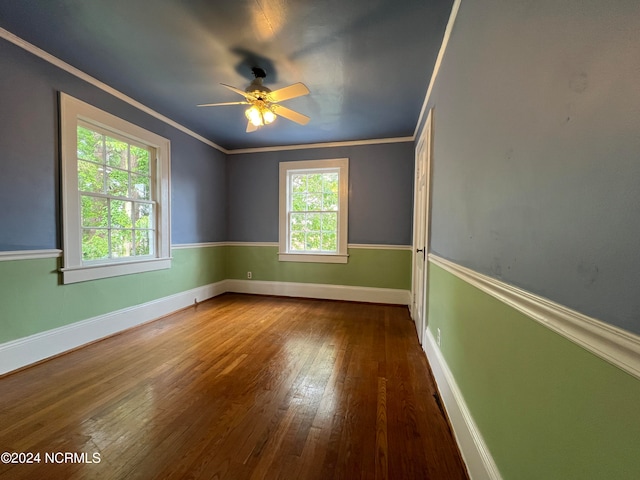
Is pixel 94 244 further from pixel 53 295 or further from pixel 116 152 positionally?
pixel 116 152

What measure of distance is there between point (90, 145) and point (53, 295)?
1393 mm

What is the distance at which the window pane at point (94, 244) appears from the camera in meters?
2.40

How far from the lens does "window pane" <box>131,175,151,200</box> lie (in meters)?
2.89

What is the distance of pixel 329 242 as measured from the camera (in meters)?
4.07

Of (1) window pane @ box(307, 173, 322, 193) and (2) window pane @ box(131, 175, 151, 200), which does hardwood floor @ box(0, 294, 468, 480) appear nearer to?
(2) window pane @ box(131, 175, 151, 200)

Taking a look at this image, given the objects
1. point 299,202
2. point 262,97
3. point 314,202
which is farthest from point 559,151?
point 299,202

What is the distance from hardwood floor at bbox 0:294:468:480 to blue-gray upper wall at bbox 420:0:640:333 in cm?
102

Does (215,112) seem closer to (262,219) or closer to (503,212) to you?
(262,219)

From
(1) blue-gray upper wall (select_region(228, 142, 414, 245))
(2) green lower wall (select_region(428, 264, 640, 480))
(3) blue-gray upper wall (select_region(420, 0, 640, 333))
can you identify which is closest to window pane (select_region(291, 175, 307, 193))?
(1) blue-gray upper wall (select_region(228, 142, 414, 245))

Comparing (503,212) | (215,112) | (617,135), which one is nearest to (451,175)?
(503,212)

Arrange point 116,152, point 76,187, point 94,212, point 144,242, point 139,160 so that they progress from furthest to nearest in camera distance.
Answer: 1. point 144,242
2. point 139,160
3. point 116,152
4. point 94,212
5. point 76,187

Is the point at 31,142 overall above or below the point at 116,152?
below

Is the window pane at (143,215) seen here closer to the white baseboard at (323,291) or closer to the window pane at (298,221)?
the white baseboard at (323,291)

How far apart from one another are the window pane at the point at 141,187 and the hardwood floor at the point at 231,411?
60.7 inches
